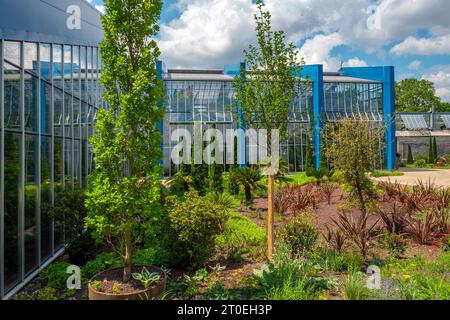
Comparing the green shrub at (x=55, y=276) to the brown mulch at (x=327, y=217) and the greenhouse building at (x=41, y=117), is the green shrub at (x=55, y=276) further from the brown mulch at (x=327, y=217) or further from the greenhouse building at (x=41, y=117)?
the brown mulch at (x=327, y=217)

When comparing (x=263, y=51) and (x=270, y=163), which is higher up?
(x=263, y=51)

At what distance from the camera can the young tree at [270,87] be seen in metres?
6.02

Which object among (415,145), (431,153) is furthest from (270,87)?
(415,145)

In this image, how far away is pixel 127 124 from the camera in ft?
15.7

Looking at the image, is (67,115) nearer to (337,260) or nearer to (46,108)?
(46,108)

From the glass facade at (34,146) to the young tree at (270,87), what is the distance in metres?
3.77

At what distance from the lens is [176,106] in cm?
2402

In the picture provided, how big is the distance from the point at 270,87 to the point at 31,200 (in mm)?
4793

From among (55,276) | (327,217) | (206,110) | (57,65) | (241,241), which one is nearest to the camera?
(55,276)

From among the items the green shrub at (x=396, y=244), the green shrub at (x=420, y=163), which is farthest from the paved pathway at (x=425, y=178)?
the green shrub at (x=396, y=244)

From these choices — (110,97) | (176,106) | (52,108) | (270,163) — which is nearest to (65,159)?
(52,108)
